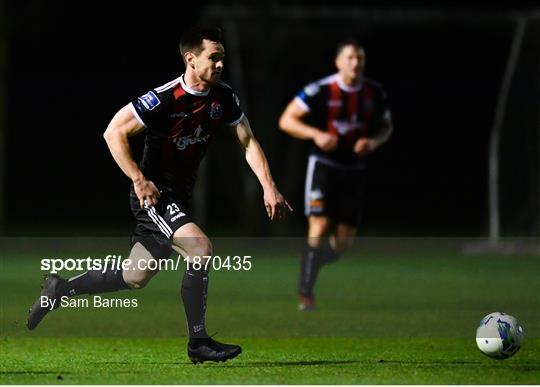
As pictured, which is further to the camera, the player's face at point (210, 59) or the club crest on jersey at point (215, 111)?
the club crest on jersey at point (215, 111)

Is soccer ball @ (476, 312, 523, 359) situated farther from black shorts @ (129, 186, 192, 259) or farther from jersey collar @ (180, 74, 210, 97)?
jersey collar @ (180, 74, 210, 97)

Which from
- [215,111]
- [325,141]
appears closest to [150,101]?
[215,111]

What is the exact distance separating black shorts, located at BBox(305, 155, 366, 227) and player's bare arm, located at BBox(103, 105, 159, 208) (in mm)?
3718

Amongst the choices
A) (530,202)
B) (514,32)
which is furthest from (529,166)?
(514,32)

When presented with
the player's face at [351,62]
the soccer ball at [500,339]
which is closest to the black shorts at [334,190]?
the player's face at [351,62]

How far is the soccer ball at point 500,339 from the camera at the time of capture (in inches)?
315

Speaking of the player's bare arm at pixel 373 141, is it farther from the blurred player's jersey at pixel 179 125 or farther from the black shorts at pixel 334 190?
the blurred player's jersey at pixel 179 125

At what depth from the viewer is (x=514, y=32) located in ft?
58.9

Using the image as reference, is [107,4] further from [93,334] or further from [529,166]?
[93,334]

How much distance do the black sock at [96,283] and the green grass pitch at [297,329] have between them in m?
0.40

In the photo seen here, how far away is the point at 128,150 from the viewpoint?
25.5 ft

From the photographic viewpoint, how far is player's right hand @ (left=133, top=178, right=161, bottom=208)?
299 inches

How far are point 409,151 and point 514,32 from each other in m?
5.45

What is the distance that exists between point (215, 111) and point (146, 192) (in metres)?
0.75
